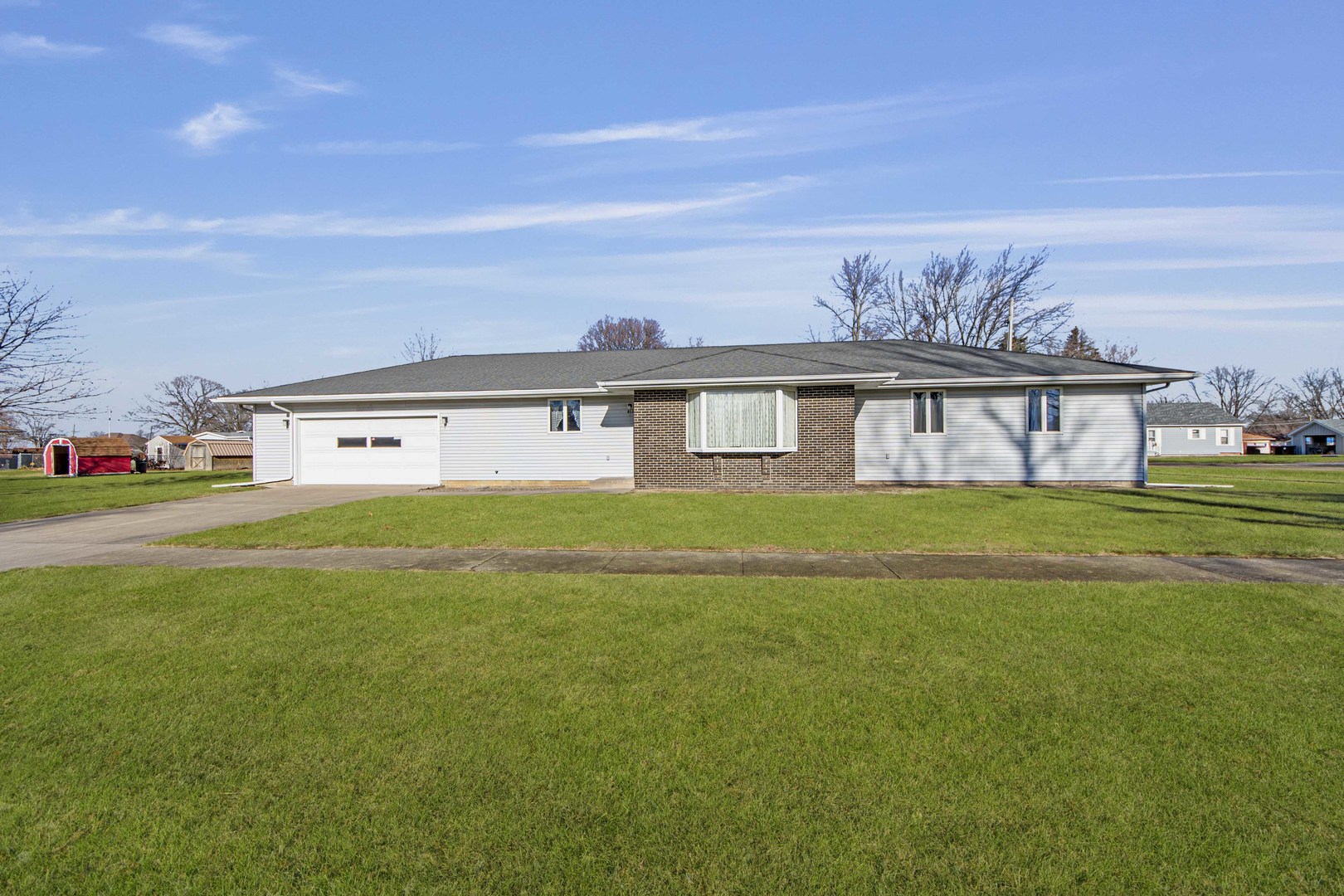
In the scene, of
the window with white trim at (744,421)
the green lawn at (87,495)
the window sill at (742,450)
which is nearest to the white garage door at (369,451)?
the green lawn at (87,495)

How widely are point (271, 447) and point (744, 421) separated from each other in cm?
1544

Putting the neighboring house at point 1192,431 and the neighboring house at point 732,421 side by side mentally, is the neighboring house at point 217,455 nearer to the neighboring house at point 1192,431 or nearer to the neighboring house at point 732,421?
the neighboring house at point 732,421

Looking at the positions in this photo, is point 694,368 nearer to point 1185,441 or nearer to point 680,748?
point 680,748

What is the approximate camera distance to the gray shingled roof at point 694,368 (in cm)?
1717

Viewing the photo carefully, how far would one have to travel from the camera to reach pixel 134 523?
12.3 metres

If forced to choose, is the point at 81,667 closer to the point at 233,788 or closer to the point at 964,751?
the point at 233,788

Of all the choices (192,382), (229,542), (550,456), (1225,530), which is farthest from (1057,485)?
(192,382)

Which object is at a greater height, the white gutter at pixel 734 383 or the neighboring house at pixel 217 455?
the white gutter at pixel 734 383

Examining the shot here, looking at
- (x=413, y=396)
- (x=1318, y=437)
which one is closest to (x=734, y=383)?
(x=413, y=396)

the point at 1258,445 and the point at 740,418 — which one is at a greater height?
the point at 740,418

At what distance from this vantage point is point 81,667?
4.55 meters

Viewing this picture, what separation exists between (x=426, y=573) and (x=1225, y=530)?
10934 millimetres

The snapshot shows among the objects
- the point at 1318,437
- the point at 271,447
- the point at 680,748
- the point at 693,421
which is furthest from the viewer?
the point at 1318,437

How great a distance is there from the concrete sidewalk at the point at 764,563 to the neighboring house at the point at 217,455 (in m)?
34.4
